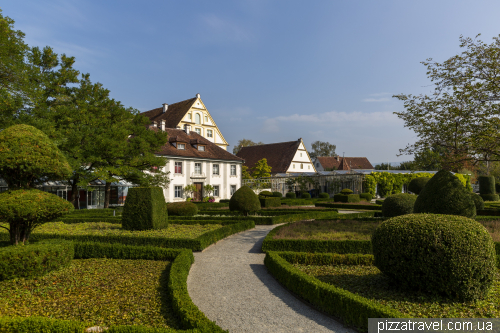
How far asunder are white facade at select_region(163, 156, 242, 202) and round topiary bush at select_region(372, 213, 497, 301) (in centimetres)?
2750

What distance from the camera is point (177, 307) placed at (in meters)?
5.51

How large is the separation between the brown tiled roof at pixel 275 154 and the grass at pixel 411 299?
141 ft

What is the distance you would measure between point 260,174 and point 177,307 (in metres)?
39.9

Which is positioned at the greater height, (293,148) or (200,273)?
(293,148)

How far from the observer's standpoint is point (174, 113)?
43656mm

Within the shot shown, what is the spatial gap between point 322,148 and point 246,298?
88714 millimetres

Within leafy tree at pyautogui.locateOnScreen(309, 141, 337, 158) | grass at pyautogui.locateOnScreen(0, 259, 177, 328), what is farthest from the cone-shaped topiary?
leafy tree at pyautogui.locateOnScreen(309, 141, 337, 158)

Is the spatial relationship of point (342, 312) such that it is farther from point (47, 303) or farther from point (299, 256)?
point (47, 303)

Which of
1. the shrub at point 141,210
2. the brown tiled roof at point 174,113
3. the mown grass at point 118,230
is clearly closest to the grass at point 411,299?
the mown grass at point 118,230

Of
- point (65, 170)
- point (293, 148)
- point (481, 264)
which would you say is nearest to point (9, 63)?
point (65, 170)

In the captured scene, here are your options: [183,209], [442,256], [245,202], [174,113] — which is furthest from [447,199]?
[174,113]

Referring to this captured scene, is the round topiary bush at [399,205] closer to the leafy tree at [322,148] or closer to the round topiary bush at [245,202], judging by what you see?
the round topiary bush at [245,202]

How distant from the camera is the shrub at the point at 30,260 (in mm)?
7133

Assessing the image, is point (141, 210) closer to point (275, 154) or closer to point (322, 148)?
point (275, 154)
